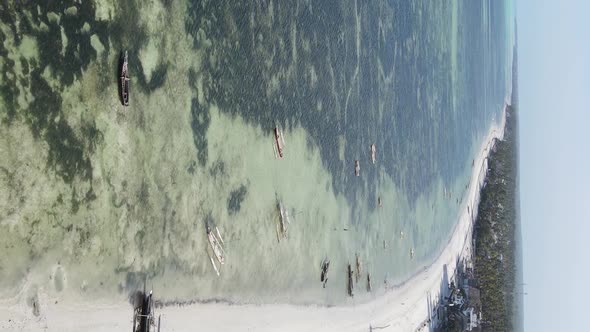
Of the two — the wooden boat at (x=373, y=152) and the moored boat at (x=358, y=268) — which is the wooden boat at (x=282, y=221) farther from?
the wooden boat at (x=373, y=152)

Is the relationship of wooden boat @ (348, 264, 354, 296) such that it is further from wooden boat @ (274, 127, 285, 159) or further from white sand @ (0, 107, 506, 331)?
wooden boat @ (274, 127, 285, 159)

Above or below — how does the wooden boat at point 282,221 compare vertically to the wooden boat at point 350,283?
above

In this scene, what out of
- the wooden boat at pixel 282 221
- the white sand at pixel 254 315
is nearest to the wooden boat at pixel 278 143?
the wooden boat at pixel 282 221

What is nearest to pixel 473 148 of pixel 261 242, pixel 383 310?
pixel 383 310

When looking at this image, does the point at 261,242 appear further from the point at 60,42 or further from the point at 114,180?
the point at 60,42

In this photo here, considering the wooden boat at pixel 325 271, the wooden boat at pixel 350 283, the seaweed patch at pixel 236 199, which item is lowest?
the wooden boat at pixel 350 283

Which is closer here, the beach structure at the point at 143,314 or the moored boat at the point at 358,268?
the beach structure at the point at 143,314

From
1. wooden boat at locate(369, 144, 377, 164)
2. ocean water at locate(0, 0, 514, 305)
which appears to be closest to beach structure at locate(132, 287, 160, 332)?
ocean water at locate(0, 0, 514, 305)

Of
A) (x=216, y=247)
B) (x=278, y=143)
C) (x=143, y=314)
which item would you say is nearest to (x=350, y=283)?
(x=278, y=143)
